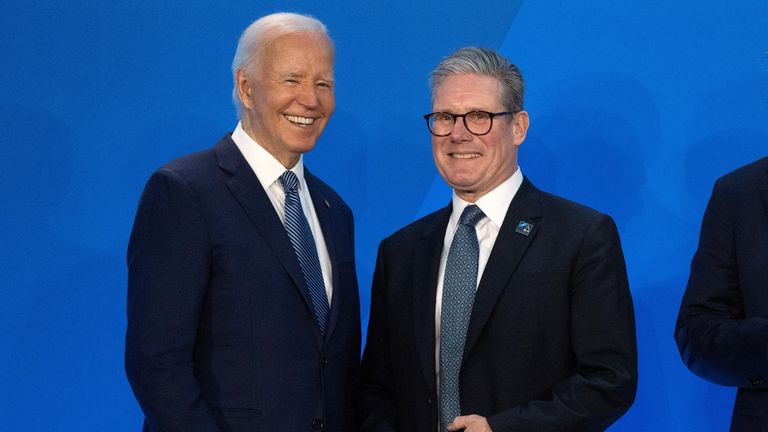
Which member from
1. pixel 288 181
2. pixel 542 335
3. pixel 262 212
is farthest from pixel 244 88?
pixel 542 335

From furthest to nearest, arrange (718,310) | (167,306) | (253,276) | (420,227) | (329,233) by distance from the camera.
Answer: (420,227) → (329,233) → (718,310) → (253,276) → (167,306)

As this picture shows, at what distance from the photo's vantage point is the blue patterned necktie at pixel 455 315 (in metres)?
2.50

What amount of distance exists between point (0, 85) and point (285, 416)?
1.97 metres

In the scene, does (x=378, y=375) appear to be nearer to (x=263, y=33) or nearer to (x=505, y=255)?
(x=505, y=255)

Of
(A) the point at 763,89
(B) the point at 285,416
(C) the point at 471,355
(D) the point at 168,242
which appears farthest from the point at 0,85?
(A) the point at 763,89

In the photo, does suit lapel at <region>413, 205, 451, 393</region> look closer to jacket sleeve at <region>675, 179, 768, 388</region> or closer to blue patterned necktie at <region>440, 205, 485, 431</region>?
blue patterned necktie at <region>440, 205, 485, 431</region>

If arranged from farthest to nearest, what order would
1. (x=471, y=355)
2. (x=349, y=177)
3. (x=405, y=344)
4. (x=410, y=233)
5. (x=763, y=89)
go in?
(x=349, y=177)
(x=763, y=89)
(x=410, y=233)
(x=405, y=344)
(x=471, y=355)

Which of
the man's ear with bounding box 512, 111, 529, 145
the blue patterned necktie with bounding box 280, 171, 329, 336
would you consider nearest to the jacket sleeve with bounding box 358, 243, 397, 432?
the blue patterned necktie with bounding box 280, 171, 329, 336

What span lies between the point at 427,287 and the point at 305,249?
359mm

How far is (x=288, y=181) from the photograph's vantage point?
8.61 feet

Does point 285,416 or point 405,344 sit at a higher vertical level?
point 405,344

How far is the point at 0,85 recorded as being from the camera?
11.9ft

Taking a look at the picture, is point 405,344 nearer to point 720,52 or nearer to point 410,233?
point 410,233

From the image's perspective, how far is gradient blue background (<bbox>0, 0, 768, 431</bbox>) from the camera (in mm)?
3520
